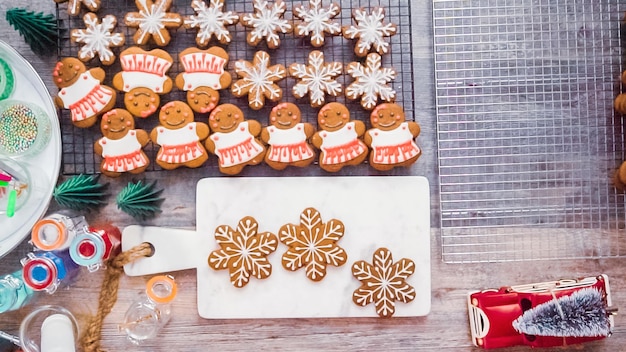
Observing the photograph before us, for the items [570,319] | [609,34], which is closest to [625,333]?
[570,319]

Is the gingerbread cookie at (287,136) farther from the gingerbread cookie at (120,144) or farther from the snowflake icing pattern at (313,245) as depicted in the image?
the gingerbread cookie at (120,144)

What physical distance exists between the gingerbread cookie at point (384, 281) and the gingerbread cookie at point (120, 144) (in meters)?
0.61

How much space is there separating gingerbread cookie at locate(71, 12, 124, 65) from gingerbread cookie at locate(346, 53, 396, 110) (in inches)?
22.7

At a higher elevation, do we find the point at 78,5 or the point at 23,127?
the point at 78,5

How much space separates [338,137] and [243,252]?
37 cm

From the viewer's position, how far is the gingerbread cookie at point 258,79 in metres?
1.50

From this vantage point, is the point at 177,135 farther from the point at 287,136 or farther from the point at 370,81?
the point at 370,81

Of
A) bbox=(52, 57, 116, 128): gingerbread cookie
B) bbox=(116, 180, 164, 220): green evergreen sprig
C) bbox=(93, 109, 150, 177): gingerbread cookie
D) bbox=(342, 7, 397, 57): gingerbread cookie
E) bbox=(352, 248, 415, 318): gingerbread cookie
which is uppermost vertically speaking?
bbox=(342, 7, 397, 57): gingerbread cookie

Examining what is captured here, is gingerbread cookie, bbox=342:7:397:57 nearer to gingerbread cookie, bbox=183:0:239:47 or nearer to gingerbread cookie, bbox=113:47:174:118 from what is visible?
gingerbread cookie, bbox=183:0:239:47

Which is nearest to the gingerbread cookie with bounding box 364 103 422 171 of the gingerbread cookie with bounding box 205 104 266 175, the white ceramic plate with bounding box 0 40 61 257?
the gingerbread cookie with bounding box 205 104 266 175

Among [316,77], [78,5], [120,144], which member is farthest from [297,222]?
[78,5]

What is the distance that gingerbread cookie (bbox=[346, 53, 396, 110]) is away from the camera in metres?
1.49

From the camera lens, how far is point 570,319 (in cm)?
147

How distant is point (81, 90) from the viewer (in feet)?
4.93
